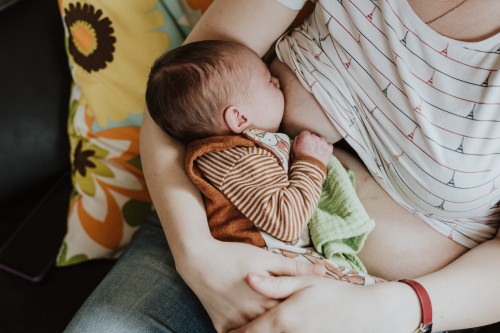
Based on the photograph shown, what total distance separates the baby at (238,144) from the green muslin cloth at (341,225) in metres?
0.05

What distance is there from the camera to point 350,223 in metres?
0.97

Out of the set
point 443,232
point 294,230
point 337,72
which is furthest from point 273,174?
point 443,232

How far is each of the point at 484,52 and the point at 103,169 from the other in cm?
100

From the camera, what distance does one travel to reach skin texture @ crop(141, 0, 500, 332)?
2.77 ft

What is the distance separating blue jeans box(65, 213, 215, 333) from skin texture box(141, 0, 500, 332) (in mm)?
90

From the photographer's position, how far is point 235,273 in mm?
896

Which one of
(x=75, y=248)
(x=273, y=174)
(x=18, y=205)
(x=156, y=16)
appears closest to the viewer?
(x=273, y=174)

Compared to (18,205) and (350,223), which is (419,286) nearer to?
(350,223)

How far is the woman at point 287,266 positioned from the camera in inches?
33.4

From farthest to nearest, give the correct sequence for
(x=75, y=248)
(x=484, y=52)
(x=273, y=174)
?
(x=75, y=248) → (x=273, y=174) → (x=484, y=52)

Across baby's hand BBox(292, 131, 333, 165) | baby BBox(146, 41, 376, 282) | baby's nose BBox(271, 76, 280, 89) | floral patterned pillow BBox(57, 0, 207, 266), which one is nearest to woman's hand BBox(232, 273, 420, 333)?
baby BBox(146, 41, 376, 282)

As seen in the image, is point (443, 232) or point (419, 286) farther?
point (443, 232)

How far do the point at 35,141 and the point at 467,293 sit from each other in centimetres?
119

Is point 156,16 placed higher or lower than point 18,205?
higher
